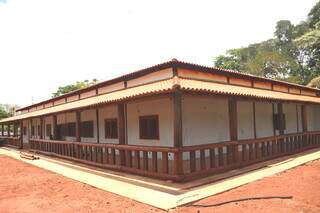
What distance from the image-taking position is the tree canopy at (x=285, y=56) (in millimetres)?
37481

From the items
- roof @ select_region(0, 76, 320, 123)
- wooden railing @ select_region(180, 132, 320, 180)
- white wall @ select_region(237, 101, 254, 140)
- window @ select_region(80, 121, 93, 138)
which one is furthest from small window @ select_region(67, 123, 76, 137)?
white wall @ select_region(237, 101, 254, 140)

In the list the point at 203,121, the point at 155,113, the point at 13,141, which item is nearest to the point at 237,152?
the point at 203,121

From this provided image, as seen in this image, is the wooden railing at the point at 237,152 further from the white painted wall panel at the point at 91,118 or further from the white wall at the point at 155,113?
the white painted wall panel at the point at 91,118

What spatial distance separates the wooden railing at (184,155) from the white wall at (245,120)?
5.49 ft

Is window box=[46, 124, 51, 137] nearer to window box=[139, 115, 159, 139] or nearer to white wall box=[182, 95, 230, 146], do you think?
window box=[139, 115, 159, 139]

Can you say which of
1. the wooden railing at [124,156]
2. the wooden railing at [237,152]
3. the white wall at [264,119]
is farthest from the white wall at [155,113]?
the white wall at [264,119]

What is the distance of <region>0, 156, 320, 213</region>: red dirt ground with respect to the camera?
6.11 metres

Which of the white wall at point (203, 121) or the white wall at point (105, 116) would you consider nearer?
the white wall at point (203, 121)

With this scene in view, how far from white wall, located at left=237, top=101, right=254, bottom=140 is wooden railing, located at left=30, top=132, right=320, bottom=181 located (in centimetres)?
167

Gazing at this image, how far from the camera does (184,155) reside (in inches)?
469

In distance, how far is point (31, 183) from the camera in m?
10.0

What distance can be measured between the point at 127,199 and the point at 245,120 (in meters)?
9.43

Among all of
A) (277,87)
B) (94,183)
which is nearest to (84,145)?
(94,183)

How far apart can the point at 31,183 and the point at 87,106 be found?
4007 millimetres
